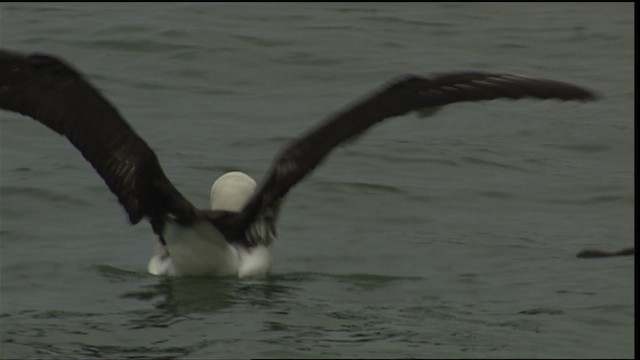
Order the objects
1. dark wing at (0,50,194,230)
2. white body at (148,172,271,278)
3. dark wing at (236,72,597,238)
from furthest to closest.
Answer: white body at (148,172,271,278)
dark wing at (236,72,597,238)
dark wing at (0,50,194,230)

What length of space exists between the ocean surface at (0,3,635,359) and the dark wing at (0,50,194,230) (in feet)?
2.41

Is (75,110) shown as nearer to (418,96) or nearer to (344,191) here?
(418,96)

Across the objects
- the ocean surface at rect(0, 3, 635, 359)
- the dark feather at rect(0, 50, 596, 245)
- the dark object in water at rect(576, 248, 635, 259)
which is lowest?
the dark object in water at rect(576, 248, 635, 259)

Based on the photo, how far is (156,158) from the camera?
33.3 feet

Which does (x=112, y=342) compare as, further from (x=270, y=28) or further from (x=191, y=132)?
(x=270, y=28)

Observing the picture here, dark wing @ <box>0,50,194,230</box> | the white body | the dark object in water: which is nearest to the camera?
dark wing @ <box>0,50,194,230</box>

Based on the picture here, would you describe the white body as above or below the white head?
below

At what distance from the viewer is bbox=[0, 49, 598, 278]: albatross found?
31.9 feet

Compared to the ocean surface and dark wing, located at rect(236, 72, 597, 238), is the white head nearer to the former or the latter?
the ocean surface

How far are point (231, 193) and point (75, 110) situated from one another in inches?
76.3

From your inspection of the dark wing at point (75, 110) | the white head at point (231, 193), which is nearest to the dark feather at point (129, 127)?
the dark wing at point (75, 110)

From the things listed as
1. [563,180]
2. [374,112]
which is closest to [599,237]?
[563,180]

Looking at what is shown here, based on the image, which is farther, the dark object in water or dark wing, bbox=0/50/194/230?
the dark object in water

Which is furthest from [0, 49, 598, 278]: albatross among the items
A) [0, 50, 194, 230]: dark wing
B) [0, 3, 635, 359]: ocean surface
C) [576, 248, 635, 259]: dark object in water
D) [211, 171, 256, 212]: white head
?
→ [576, 248, 635, 259]: dark object in water
